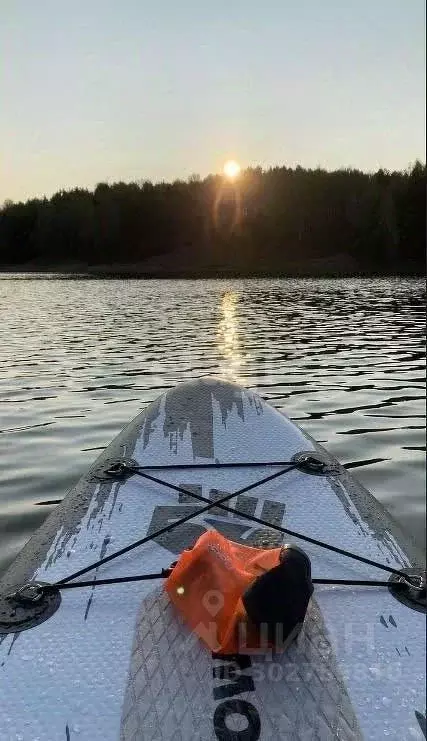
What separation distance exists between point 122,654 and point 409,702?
38.9 inches

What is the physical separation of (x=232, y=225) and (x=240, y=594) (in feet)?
219

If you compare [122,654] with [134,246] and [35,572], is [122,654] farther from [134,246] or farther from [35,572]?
[134,246]

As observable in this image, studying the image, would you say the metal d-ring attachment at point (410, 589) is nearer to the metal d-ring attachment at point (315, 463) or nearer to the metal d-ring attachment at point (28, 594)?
the metal d-ring attachment at point (315, 463)

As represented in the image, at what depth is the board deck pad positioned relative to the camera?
6.77 ft

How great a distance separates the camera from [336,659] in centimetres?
231

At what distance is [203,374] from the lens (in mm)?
10070

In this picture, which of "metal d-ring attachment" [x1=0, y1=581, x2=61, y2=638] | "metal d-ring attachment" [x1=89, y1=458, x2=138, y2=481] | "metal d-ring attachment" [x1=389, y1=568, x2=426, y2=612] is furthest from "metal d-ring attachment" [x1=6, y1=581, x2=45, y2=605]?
"metal d-ring attachment" [x1=389, y1=568, x2=426, y2=612]

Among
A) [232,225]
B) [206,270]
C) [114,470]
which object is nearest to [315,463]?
[114,470]

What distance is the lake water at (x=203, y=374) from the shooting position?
557 cm

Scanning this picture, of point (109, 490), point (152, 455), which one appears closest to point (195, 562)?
point (109, 490)

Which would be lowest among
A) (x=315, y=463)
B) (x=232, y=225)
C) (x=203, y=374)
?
(x=203, y=374)

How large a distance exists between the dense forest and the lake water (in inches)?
1523

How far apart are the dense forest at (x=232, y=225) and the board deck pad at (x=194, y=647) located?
2062 inches

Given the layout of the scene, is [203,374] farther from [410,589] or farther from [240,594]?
[240,594]
